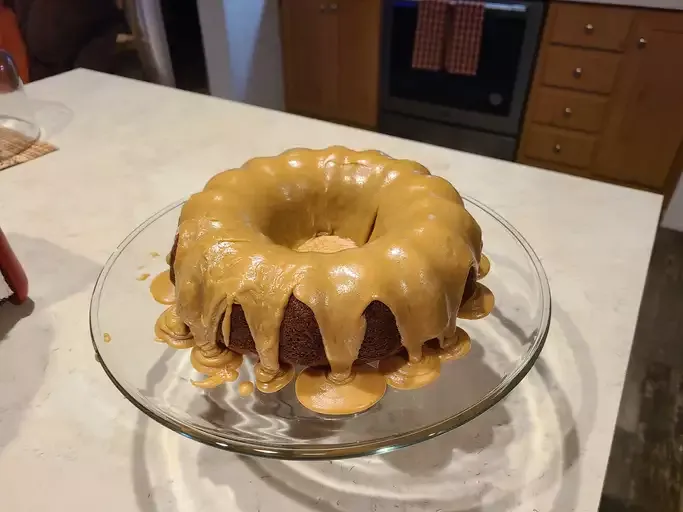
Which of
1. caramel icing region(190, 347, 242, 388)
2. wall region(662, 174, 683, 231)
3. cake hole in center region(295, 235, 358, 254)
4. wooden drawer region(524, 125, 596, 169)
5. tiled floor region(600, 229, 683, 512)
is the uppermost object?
cake hole in center region(295, 235, 358, 254)

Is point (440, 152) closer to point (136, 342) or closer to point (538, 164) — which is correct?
point (136, 342)

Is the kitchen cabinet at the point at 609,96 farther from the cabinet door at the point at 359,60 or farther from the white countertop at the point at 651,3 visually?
the cabinet door at the point at 359,60

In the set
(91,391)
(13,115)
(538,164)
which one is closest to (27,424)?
(91,391)

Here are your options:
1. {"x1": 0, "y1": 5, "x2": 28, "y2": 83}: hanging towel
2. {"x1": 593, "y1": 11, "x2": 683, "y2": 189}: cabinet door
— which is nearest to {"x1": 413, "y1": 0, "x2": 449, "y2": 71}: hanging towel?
{"x1": 593, "y1": 11, "x2": 683, "y2": 189}: cabinet door

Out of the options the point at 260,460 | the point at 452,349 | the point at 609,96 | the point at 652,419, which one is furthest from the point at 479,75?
the point at 260,460

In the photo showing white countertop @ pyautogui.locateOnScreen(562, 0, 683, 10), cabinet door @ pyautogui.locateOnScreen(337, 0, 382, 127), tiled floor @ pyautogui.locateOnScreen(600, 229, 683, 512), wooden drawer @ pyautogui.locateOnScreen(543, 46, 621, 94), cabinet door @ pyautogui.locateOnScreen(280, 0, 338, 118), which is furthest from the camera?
cabinet door @ pyautogui.locateOnScreen(280, 0, 338, 118)

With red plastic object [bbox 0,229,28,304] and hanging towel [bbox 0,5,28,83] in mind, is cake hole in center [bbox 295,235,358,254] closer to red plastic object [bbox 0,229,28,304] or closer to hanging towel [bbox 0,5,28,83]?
red plastic object [bbox 0,229,28,304]
